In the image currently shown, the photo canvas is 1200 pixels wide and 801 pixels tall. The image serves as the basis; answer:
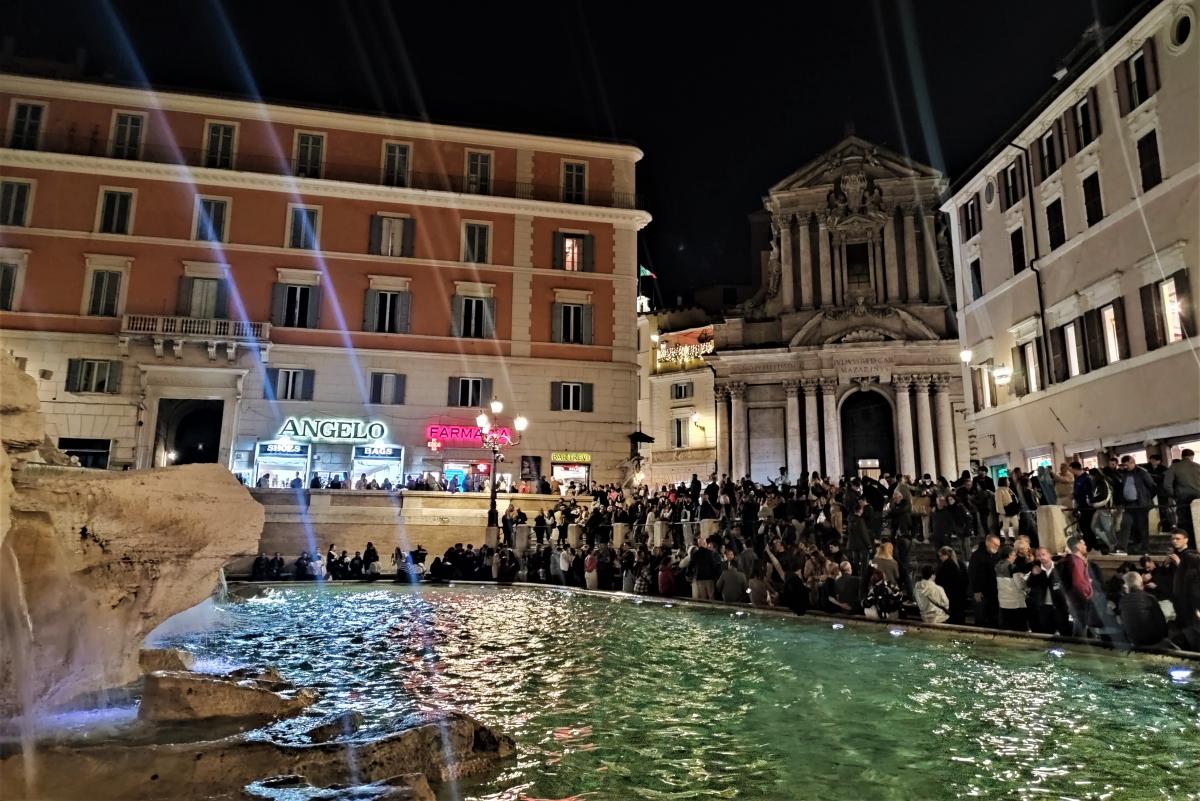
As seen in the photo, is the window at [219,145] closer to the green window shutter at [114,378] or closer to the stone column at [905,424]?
the green window shutter at [114,378]

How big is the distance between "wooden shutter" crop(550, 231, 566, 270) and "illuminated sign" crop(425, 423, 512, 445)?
808cm

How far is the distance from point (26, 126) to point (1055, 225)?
37.3 meters

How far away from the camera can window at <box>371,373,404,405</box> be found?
3091cm

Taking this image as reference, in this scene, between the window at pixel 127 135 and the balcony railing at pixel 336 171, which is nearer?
the balcony railing at pixel 336 171

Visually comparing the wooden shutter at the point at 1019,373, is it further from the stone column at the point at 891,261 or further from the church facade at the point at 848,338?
the stone column at the point at 891,261

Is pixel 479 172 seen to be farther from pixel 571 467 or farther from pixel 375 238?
pixel 571 467

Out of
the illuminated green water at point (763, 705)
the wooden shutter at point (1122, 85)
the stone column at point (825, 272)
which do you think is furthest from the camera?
the stone column at point (825, 272)

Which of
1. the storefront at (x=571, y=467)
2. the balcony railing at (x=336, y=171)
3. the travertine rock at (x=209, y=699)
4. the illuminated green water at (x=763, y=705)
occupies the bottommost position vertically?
the illuminated green water at (x=763, y=705)

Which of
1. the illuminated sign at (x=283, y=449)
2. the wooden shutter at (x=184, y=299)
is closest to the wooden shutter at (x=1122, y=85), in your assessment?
the illuminated sign at (x=283, y=449)

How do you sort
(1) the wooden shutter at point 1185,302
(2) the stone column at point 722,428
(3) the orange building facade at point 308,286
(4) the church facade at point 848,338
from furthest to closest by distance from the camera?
(2) the stone column at point 722,428 → (4) the church facade at point 848,338 → (3) the orange building facade at point 308,286 → (1) the wooden shutter at point 1185,302

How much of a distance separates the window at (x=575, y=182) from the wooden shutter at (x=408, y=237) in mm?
6961

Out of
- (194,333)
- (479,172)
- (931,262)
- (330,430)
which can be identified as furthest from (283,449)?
(931,262)

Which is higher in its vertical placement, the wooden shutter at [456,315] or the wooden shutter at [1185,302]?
the wooden shutter at [456,315]

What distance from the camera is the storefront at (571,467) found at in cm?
3177
